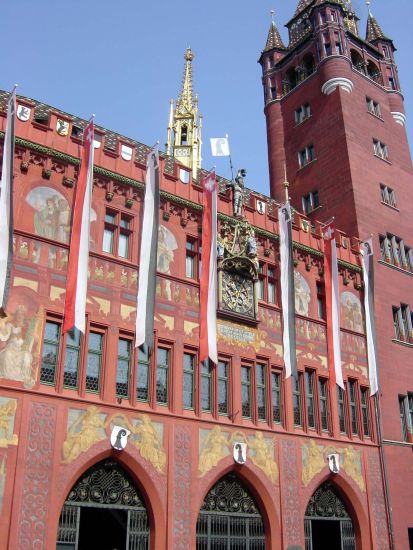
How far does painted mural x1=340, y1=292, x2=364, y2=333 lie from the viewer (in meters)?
25.5

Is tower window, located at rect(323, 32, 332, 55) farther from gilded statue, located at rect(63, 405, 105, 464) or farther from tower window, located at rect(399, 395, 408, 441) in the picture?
gilded statue, located at rect(63, 405, 105, 464)

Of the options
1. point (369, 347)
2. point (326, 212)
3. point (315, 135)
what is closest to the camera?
point (369, 347)

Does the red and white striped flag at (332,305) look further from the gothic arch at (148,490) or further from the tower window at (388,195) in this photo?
the gothic arch at (148,490)

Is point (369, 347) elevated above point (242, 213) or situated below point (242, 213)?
below

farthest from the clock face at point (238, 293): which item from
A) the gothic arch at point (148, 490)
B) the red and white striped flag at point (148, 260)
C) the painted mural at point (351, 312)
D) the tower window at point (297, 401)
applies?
the gothic arch at point (148, 490)

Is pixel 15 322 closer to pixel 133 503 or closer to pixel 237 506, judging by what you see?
pixel 133 503

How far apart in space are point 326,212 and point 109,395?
1650cm

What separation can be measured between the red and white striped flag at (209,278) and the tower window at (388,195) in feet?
39.8

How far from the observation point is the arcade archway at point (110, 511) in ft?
54.6

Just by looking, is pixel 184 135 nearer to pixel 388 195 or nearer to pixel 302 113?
pixel 302 113

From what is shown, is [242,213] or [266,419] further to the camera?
[242,213]

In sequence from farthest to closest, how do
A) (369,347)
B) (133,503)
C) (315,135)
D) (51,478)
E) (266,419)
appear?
(315,135) < (369,347) < (266,419) < (133,503) < (51,478)

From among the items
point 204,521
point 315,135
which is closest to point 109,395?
point 204,521

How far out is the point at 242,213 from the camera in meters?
23.4
